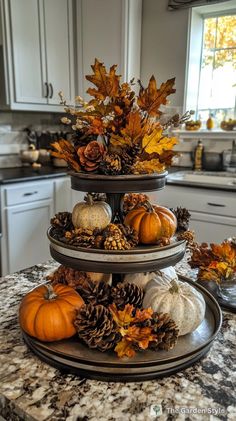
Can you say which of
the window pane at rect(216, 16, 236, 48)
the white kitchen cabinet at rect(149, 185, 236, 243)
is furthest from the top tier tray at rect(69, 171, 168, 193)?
the window pane at rect(216, 16, 236, 48)

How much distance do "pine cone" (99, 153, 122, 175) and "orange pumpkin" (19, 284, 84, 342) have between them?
272mm

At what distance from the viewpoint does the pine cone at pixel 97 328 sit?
0.66m

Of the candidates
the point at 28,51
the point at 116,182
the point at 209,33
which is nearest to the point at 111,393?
the point at 116,182

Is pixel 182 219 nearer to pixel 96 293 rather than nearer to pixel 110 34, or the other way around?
pixel 96 293

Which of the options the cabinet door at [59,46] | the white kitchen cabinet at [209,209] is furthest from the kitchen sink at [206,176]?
the cabinet door at [59,46]

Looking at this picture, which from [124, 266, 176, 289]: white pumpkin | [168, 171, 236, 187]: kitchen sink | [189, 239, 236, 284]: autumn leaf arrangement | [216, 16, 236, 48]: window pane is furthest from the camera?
[216, 16, 236, 48]: window pane

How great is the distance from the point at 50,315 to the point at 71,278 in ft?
0.41

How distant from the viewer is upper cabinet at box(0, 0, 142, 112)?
109 inches

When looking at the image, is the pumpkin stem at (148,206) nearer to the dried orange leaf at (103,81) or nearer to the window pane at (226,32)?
the dried orange leaf at (103,81)

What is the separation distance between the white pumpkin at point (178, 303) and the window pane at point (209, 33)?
313 centimetres

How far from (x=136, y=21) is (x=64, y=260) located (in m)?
3.13

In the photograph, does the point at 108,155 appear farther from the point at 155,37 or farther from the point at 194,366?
the point at 155,37

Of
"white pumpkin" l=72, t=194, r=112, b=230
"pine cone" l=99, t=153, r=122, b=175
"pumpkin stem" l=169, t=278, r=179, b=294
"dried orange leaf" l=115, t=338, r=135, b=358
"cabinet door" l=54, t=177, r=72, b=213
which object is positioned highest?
"pine cone" l=99, t=153, r=122, b=175

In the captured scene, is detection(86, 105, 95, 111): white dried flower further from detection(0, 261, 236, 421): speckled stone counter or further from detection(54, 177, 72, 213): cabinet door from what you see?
detection(54, 177, 72, 213): cabinet door
